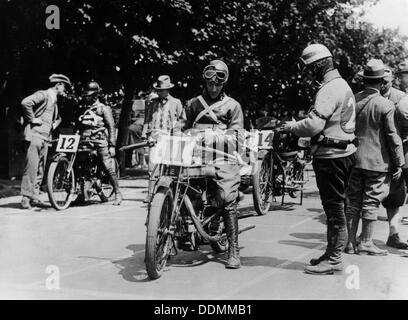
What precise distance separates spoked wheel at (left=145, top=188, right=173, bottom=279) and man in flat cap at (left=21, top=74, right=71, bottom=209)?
5134 mm

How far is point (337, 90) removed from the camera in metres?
6.17

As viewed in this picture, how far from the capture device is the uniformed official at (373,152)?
280 inches

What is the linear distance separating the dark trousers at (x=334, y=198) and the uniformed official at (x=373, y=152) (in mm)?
1042

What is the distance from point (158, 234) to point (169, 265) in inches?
27.7

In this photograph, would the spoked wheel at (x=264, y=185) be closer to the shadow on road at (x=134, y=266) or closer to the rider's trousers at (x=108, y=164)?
the rider's trousers at (x=108, y=164)

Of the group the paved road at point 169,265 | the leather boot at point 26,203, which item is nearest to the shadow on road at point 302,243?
the paved road at point 169,265

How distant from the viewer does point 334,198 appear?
620 centimetres

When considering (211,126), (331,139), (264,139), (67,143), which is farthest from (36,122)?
(331,139)

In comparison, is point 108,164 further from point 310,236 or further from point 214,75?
point 214,75

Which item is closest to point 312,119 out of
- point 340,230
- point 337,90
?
point 337,90

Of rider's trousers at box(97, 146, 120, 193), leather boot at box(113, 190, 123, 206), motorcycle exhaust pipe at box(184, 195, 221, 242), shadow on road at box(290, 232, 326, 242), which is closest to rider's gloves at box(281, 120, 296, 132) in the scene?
motorcycle exhaust pipe at box(184, 195, 221, 242)

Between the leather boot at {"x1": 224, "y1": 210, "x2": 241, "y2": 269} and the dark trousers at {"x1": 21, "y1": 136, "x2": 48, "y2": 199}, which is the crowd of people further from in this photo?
the dark trousers at {"x1": 21, "y1": 136, "x2": 48, "y2": 199}

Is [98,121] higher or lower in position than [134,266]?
higher
